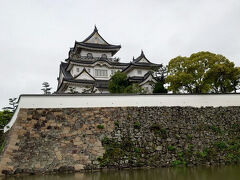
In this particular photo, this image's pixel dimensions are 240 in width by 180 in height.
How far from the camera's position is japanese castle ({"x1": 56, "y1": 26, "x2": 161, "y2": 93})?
25844 millimetres

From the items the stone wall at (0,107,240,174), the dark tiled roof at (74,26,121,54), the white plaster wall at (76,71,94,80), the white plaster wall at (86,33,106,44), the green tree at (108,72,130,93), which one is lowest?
the stone wall at (0,107,240,174)

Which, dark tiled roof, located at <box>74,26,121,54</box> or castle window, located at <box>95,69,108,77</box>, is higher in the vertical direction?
dark tiled roof, located at <box>74,26,121,54</box>

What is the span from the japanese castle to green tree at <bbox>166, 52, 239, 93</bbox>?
5585mm

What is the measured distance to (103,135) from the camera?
42.2 feet

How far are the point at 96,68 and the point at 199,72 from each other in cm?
1306

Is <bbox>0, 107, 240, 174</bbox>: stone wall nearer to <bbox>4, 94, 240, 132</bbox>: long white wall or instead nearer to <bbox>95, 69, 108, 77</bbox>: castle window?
<bbox>4, 94, 240, 132</bbox>: long white wall

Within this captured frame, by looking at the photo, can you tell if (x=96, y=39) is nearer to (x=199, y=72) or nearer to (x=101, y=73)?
(x=101, y=73)

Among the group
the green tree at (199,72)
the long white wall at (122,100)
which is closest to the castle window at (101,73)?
the green tree at (199,72)

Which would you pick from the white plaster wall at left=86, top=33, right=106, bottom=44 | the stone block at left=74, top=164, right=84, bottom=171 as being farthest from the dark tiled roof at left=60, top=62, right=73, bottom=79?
the stone block at left=74, top=164, right=84, bottom=171

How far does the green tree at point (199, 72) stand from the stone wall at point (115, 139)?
426 cm

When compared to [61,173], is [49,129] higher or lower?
higher

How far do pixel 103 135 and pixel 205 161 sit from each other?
16.8 feet

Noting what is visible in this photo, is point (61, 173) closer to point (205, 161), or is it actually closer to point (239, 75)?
point (205, 161)

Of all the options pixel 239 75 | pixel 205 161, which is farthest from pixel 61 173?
pixel 239 75
